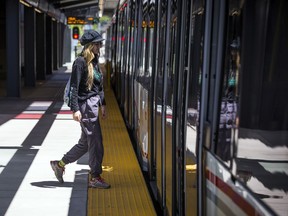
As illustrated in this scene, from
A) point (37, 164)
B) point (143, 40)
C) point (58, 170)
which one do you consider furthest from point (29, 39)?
point (58, 170)

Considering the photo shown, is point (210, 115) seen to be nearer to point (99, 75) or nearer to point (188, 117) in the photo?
point (188, 117)

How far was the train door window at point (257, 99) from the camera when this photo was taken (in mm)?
2693

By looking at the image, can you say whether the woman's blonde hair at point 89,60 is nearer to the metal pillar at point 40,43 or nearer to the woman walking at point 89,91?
the woman walking at point 89,91

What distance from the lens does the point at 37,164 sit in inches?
307

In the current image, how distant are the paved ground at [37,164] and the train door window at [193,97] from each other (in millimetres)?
2253

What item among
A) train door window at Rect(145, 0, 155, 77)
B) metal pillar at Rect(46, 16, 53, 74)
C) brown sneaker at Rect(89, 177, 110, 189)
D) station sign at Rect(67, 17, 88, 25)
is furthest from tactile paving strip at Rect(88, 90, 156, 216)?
station sign at Rect(67, 17, 88, 25)

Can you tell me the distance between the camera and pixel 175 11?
4.39 m

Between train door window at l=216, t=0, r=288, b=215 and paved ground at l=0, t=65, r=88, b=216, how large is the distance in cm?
267

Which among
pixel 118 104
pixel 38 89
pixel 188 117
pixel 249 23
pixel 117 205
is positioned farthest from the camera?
pixel 38 89

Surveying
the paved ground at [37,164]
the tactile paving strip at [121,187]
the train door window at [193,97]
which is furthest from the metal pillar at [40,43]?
the train door window at [193,97]

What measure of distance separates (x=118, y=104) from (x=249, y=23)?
12703mm

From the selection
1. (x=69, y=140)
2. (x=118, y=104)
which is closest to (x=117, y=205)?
(x=69, y=140)

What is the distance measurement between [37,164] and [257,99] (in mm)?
5242

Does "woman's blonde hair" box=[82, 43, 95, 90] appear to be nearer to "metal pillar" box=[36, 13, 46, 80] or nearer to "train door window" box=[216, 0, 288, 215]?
"train door window" box=[216, 0, 288, 215]
